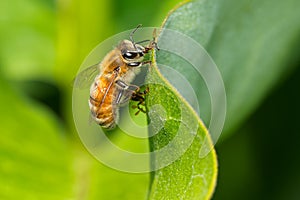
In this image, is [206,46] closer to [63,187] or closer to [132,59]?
[132,59]

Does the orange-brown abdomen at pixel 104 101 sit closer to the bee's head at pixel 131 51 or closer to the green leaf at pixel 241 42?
the bee's head at pixel 131 51

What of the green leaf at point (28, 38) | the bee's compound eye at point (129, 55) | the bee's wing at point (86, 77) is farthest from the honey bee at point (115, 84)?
the green leaf at point (28, 38)

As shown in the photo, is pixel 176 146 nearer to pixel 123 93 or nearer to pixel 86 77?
pixel 123 93

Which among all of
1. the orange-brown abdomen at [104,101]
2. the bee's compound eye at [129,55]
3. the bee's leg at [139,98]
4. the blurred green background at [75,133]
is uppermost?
the bee's compound eye at [129,55]

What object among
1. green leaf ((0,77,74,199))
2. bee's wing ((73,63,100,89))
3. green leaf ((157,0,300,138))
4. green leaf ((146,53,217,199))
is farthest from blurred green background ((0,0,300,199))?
green leaf ((146,53,217,199))

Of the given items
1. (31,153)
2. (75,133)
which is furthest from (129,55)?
(75,133)

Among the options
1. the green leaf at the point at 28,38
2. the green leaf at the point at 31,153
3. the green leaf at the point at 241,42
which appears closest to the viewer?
the green leaf at the point at 241,42

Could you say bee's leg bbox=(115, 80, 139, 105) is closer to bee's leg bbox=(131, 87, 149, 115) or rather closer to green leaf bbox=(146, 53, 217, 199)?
bee's leg bbox=(131, 87, 149, 115)

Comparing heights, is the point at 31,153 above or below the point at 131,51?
below

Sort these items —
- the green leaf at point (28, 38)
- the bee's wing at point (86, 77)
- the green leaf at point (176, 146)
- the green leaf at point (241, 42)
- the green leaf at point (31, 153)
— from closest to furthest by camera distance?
1. the green leaf at point (176, 146)
2. the green leaf at point (241, 42)
3. the bee's wing at point (86, 77)
4. the green leaf at point (31, 153)
5. the green leaf at point (28, 38)
